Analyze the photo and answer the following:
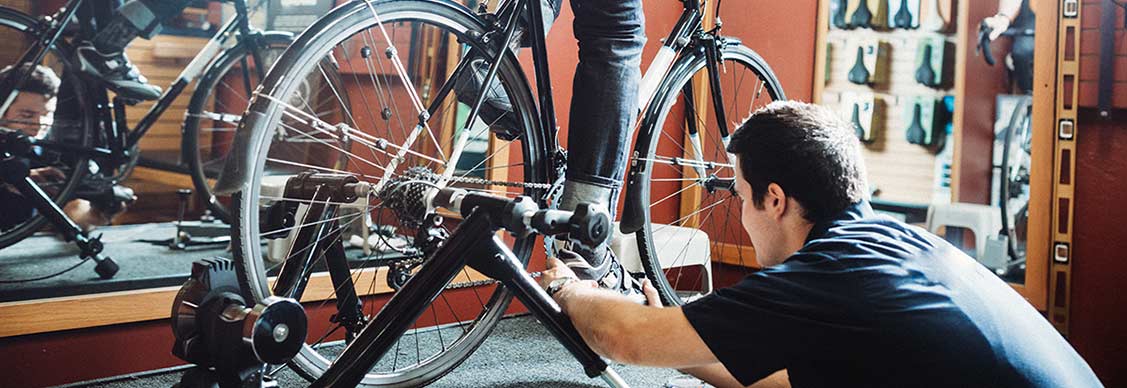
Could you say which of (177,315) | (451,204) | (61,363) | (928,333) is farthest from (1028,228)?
(61,363)

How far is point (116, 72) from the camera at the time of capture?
6.34 ft

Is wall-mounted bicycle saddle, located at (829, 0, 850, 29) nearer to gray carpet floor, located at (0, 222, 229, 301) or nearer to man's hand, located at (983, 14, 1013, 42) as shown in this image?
man's hand, located at (983, 14, 1013, 42)

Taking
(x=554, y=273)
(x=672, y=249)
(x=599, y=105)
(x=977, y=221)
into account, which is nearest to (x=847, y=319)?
(x=554, y=273)

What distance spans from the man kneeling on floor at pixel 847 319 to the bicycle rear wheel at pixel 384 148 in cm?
50

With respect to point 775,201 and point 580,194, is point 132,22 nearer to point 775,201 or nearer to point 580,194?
point 580,194

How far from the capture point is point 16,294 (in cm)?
180

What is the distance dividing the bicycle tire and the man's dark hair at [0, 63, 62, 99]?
0.30m

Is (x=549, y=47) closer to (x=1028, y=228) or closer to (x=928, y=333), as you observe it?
(x=1028, y=228)

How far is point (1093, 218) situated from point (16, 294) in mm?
2715

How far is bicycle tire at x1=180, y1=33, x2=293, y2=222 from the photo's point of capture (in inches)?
83.3

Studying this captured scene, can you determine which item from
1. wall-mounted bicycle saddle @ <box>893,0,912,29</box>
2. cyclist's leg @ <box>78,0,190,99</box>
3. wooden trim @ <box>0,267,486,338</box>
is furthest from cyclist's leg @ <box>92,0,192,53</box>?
wall-mounted bicycle saddle @ <box>893,0,912,29</box>

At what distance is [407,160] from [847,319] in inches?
31.8

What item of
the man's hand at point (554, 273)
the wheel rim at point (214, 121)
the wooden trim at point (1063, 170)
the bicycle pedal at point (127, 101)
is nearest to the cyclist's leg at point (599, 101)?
the man's hand at point (554, 273)

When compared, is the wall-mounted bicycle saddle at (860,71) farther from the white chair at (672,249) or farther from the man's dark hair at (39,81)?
the man's dark hair at (39,81)
